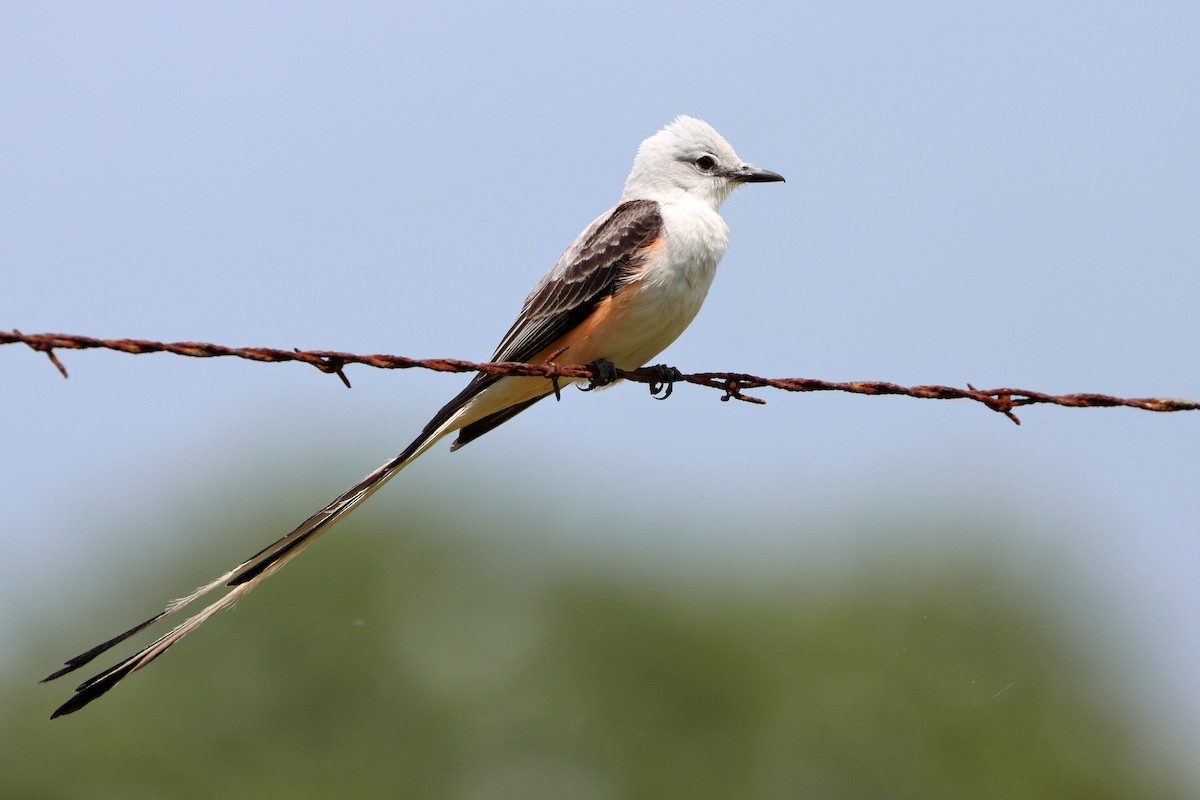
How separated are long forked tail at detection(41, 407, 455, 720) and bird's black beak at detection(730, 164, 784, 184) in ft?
5.88

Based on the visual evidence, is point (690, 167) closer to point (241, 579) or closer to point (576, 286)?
point (576, 286)

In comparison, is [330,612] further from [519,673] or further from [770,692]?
[770,692]

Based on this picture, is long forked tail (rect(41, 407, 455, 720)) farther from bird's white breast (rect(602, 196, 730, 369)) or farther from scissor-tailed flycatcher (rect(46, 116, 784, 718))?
bird's white breast (rect(602, 196, 730, 369))

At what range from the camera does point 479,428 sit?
474 centimetres

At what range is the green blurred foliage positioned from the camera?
16016mm

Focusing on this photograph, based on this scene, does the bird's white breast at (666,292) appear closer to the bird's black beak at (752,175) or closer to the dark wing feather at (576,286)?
the dark wing feather at (576,286)

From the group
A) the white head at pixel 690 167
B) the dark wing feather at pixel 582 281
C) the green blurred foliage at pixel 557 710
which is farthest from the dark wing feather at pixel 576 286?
the green blurred foliage at pixel 557 710

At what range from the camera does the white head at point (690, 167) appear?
17.3ft

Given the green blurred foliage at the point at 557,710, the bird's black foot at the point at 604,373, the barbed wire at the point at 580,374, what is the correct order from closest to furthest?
the barbed wire at the point at 580,374
the bird's black foot at the point at 604,373
the green blurred foliage at the point at 557,710

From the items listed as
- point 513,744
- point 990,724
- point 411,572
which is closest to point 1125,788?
point 990,724

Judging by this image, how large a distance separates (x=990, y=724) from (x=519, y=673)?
274 inches

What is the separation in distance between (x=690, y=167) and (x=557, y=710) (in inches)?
593

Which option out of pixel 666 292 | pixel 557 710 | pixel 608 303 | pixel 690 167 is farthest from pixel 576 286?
pixel 557 710

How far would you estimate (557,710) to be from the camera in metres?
19.4
